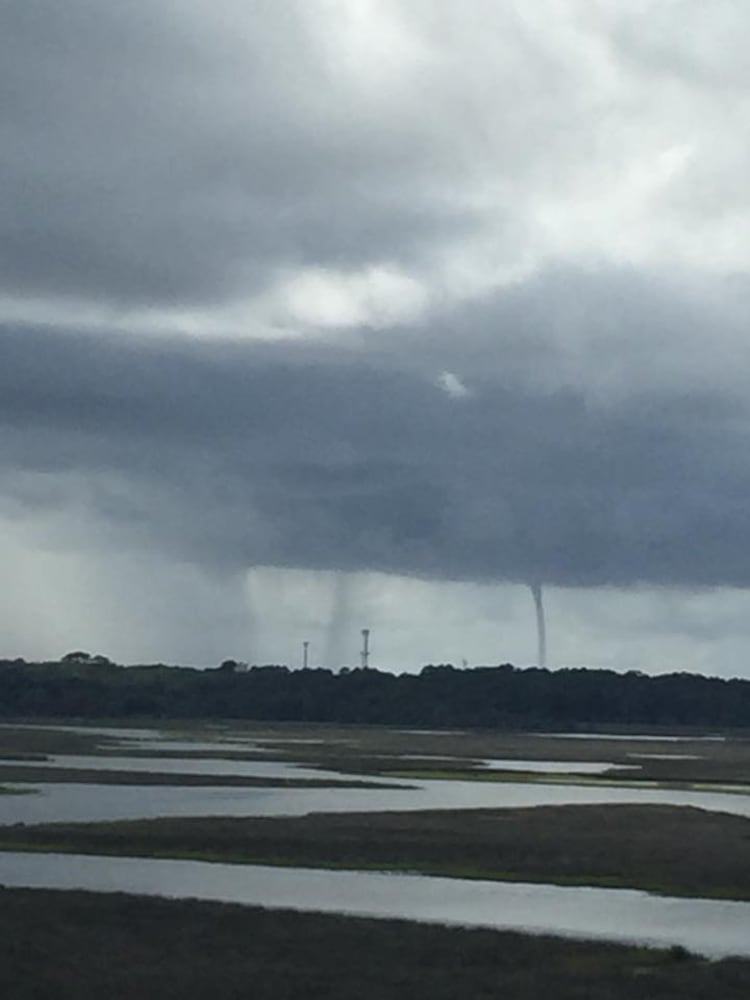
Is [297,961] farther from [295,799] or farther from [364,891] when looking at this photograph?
[295,799]

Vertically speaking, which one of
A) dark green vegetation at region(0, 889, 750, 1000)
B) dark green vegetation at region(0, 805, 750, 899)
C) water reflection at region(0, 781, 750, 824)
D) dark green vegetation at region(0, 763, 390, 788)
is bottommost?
dark green vegetation at region(0, 889, 750, 1000)

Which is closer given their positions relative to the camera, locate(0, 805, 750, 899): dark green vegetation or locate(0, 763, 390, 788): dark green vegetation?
locate(0, 805, 750, 899): dark green vegetation

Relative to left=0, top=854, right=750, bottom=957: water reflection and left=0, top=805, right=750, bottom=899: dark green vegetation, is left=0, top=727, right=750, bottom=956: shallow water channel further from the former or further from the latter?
left=0, top=805, right=750, bottom=899: dark green vegetation

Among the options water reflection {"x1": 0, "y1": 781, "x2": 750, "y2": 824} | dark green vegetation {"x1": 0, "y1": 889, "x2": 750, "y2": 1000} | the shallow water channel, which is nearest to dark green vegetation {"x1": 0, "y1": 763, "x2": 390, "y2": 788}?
water reflection {"x1": 0, "y1": 781, "x2": 750, "y2": 824}

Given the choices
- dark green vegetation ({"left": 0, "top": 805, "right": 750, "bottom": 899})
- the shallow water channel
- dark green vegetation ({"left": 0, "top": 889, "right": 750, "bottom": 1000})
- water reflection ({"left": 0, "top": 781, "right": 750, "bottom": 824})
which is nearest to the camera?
dark green vegetation ({"left": 0, "top": 889, "right": 750, "bottom": 1000})

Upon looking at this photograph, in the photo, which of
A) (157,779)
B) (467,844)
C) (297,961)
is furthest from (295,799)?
(297,961)

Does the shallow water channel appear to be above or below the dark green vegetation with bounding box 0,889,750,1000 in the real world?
above

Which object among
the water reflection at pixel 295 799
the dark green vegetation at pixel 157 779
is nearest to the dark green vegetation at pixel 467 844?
the water reflection at pixel 295 799
